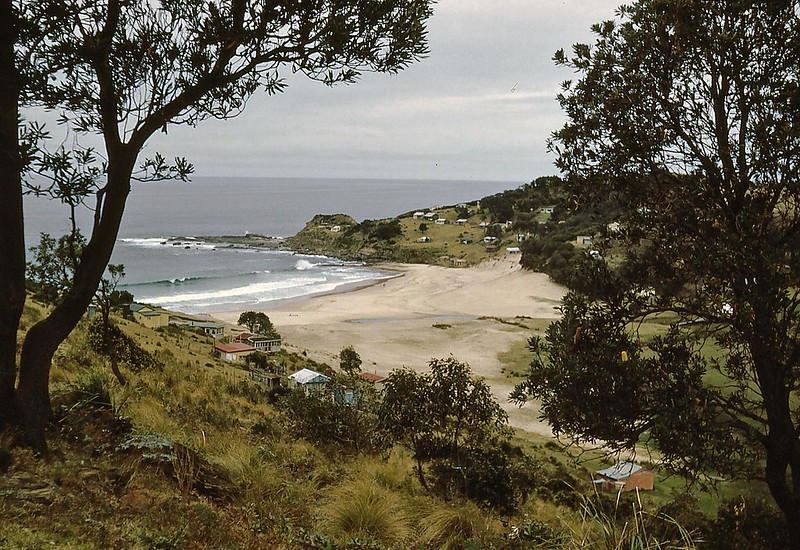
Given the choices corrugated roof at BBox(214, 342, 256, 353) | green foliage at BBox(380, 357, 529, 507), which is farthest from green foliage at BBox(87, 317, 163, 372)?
corrugated roof at BBox(214, 342, 256, 353)

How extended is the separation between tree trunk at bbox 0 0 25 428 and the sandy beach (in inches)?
1019

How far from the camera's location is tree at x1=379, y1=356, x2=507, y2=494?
44.6ft

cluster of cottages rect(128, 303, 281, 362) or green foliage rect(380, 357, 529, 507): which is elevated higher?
green foliage rect(380, 357, 529, 507)

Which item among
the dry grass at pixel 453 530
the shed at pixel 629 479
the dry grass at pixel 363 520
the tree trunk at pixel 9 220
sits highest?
the tree trunk at pixel 9 220

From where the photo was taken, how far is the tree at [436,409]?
44.6 feet

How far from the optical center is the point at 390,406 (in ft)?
45.5

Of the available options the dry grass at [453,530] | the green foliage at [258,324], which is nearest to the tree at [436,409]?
the dry grass at [453,530]

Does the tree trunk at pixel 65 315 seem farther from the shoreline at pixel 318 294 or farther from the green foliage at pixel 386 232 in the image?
the green foliage at pixel 386 232

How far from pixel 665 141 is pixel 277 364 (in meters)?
30.0

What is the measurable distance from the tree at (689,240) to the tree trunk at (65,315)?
235 inches

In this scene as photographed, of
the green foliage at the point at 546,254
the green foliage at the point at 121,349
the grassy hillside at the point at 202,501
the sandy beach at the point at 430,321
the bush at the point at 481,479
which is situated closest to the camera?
the grassy hillside at the point at 202,501

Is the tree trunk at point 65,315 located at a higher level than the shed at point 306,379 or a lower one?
higher

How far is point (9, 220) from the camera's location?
17.1 ft

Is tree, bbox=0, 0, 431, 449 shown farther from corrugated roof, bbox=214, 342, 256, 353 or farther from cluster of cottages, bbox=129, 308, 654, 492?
corrugated roof, bbox=214, 342, 256, 353
